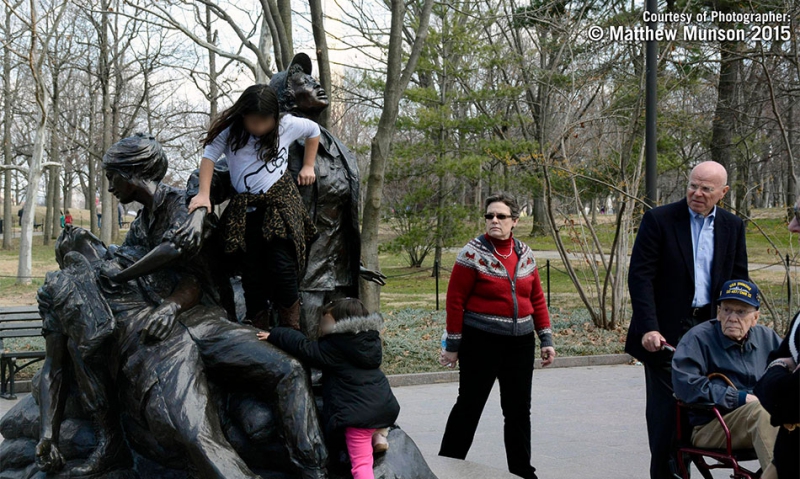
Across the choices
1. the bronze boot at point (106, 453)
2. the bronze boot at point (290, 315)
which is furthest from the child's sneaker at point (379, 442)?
the bronze boot at point (106, 453)

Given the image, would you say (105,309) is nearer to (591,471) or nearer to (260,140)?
(260,140)

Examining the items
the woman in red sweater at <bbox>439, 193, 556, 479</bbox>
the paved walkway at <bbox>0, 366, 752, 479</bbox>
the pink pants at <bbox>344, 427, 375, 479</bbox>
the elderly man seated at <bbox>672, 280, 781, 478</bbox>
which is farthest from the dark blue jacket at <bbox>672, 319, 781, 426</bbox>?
the pink pants at <bbox>344, 427, 375, 479</bbox>

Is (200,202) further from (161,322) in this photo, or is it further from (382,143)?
(382,143)

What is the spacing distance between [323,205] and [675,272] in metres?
2.05

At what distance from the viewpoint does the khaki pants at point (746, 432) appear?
3977 millimetres

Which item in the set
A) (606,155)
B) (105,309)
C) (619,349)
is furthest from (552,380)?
(105,309)

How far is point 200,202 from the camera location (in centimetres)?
385

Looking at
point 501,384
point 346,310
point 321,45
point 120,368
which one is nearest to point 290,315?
point 346,310

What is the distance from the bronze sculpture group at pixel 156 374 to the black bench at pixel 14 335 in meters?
4.10

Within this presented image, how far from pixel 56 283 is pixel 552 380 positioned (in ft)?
20.6

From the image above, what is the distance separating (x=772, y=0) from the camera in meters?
11.5

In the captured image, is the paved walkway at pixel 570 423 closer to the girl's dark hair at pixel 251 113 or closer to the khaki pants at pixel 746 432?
the khaki pants at pixel 746 432

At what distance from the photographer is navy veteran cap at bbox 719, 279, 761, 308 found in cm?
407

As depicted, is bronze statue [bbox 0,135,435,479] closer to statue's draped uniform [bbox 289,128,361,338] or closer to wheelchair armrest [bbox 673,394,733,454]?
statue's draped uniform [bbox 289,128,361,338]
